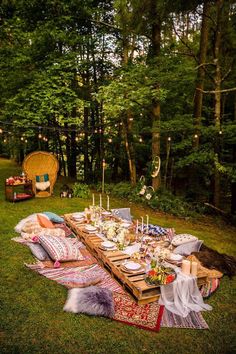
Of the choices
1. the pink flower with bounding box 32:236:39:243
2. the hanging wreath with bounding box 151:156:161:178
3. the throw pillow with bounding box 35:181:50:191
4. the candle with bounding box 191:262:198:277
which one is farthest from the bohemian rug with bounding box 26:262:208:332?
the throw pillow with bounding box 35:181:50:191

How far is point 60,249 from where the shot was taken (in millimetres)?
6242

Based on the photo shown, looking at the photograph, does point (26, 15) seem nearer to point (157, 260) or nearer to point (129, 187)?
point (129, 187)

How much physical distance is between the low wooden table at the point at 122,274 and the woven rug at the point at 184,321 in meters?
0.40

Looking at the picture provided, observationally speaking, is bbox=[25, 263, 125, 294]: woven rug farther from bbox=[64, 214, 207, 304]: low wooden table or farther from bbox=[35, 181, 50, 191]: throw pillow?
bbox=[35, 181, 50, 191]: throw pillow

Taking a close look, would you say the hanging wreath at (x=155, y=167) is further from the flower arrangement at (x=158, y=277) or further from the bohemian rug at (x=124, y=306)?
the flower arrangement at (x=158, y=277)

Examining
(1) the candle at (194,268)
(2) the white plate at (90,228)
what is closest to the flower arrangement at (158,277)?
(1) the candle at (194,268)

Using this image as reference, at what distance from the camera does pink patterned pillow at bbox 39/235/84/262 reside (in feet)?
20.1

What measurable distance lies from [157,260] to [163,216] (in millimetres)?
5242

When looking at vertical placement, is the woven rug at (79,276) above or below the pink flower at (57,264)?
below

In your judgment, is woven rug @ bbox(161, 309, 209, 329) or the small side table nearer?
woven rug @ bbox(161, 309, 209, 329)

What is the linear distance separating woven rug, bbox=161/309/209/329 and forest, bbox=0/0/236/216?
20.9 ft

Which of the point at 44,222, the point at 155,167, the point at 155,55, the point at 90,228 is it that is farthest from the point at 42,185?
the point at 155,55

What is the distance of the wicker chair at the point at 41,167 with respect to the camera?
12.5 m

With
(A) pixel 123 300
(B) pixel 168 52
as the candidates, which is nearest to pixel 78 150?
(B) pixel 168 52
